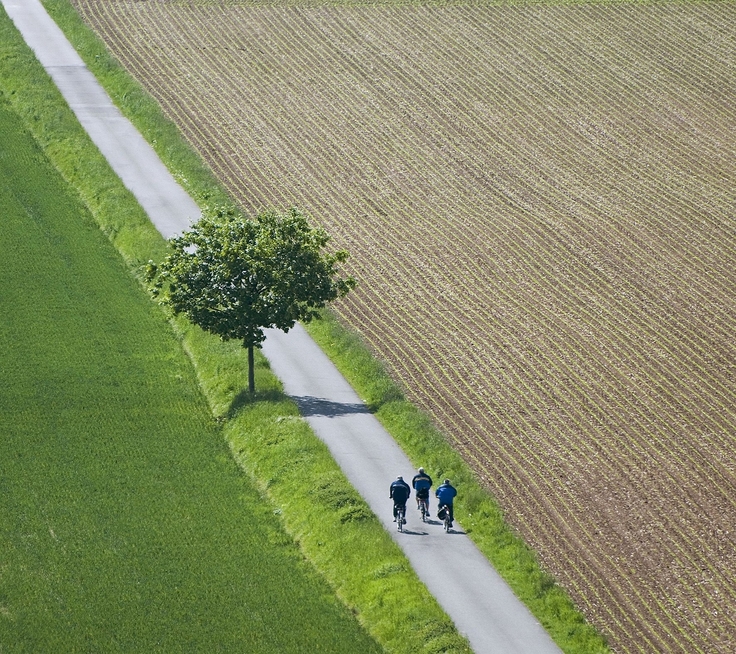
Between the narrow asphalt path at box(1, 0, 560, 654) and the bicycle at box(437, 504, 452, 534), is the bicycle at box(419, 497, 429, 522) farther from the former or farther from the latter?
the bicycle at box(437, 504, 452, 534)

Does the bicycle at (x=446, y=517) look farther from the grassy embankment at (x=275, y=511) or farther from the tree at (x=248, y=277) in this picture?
the tree at (x=248, y=277)

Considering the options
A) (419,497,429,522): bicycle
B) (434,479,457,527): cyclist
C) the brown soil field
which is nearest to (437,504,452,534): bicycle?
(434,479,457,527): cyclist

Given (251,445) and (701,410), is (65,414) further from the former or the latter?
(701,410)

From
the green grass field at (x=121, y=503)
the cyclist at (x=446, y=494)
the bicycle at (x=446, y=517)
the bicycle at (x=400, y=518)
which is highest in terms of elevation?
the cyclist at (x=446, y=494)

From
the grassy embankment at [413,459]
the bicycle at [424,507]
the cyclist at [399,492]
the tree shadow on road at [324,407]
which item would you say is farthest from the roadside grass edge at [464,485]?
the cyclist at [399,492]

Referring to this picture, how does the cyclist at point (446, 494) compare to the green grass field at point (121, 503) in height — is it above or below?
above

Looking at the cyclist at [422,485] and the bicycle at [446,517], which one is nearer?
the bicycle at [446,517]

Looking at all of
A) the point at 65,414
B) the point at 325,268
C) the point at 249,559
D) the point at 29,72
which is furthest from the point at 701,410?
the point at 29,72
